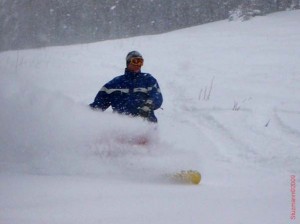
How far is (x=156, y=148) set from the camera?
4.42 meters

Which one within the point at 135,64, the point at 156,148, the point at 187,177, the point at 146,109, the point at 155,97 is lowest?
the point at 187,177

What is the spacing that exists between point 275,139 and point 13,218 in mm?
4908

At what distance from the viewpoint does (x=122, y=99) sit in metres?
4.89

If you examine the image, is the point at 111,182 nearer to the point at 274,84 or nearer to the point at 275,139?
the point at 275,139

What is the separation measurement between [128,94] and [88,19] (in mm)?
32810

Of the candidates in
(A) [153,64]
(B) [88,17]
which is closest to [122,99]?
(A) [153,64]

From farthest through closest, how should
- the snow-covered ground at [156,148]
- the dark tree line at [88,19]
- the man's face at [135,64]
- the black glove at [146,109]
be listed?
the dark tree line at [88,19]
the man's face at [135,64]
the black glove at [146,109]
the snow-covered ground at [156,148]

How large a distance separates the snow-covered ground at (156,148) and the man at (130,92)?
32 cm

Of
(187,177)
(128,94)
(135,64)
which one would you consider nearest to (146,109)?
(128,94)

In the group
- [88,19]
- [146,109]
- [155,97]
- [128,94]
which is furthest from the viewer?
[88,19]

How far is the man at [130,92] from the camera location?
4.81 meters

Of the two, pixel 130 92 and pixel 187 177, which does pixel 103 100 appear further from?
pixel 187 177

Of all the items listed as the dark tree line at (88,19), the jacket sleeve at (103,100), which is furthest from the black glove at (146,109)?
the dark tree line at (88,19)

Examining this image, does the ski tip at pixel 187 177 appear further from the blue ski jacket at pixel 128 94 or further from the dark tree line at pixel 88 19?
the dark tree line at pixel 88 19
